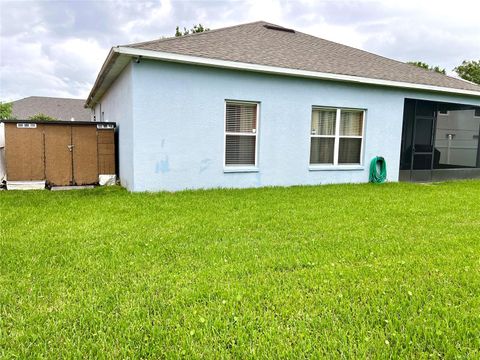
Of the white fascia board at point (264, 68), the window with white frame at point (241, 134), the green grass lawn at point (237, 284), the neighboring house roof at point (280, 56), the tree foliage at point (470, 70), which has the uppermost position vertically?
the tree foliage at point (470, 70)

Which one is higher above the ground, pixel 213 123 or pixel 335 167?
pixel 213 123

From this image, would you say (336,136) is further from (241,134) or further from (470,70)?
(470,70)

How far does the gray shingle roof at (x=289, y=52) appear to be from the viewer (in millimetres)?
7789

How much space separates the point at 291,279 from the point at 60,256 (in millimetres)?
2448

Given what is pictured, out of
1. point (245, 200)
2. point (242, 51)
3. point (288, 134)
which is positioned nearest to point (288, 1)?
point (242, 51)

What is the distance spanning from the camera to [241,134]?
832 centimetres

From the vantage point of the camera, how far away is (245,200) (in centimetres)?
681

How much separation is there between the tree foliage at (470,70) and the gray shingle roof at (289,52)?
30.5 m

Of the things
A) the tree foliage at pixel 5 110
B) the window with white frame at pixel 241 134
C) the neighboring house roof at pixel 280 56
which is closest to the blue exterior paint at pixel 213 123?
the window with white frame at pixel 241 134

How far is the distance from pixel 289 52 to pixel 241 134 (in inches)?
116

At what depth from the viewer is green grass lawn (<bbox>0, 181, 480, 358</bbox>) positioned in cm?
218

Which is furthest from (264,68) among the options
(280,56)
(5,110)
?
(5,110)

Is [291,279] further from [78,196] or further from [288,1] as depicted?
[288,1]

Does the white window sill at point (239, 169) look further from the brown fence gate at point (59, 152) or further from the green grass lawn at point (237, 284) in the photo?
the brown fence gate at point (59, 152)
